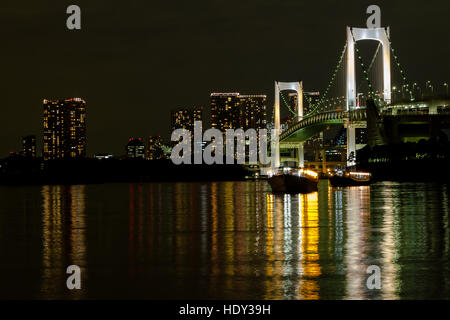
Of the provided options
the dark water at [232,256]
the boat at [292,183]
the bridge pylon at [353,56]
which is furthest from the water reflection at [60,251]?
the bridge pylon at [353,56]

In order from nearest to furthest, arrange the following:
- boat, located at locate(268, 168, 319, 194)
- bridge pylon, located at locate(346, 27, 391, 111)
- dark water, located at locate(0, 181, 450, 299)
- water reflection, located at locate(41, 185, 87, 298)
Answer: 1. dark water, located at locate(0, 181, 450, 299)
2. water reflection, located at locate(41, 185, 87, 298)
3. boat, located at locate(268, 168, 319, 194)
4. bridge pylon, located at locate(346, 27, 391, 111)

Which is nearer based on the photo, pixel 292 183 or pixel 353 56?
pixel 292 183

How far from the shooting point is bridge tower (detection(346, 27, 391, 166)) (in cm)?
7988

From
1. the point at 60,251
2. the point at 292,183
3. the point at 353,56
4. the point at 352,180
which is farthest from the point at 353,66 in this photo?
the point at 60,251

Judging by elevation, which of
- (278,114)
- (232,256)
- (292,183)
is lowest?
(232,256)

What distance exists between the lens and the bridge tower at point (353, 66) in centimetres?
7988

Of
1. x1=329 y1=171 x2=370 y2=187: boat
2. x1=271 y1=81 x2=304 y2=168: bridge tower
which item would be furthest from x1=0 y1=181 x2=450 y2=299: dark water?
x1=271 y1=81 x2=304 y2=168: bridge tower

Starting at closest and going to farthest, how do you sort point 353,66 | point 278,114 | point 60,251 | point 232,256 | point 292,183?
point 232,256 → point 60,251 → point 292,183 → point 353,66 → point 278,114

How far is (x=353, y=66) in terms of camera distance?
272 ft

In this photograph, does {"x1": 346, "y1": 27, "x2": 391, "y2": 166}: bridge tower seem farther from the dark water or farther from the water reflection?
the water reflection

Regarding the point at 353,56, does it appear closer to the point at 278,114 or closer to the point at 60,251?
the point at 278,114
